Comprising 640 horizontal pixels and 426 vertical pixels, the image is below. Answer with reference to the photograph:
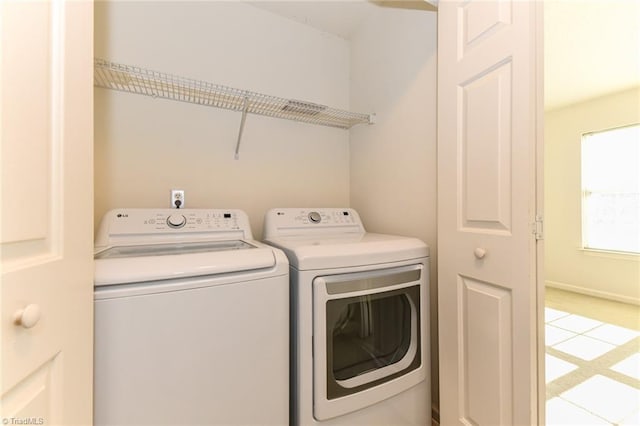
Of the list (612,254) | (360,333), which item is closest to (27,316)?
(360,333)

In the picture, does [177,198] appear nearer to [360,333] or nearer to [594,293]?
[360,333]

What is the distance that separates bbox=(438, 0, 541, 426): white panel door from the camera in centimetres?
89

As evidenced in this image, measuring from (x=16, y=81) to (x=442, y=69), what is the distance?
54.7 inches

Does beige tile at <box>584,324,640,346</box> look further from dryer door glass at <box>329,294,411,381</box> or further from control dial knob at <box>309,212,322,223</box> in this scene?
control dial knob at <box>309,212,322,223</box>

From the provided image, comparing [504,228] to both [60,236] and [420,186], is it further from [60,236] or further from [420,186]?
[60,236]

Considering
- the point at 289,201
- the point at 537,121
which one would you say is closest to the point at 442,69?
the point at 537,121

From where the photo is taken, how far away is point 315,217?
166 cm

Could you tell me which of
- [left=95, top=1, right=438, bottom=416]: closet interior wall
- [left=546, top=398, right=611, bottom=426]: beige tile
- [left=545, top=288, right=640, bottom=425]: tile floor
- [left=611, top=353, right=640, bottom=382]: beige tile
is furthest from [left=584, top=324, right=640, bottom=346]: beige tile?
[left=95, top=1, right=438, bottom=416]: closet interior wall

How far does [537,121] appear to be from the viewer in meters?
0.88

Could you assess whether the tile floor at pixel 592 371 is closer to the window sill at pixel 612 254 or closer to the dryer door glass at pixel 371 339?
the window sill at pixel 612 254

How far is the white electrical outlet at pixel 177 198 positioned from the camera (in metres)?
1.56

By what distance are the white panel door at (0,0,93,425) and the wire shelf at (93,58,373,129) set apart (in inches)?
28.2

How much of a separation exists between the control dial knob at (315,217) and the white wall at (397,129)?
0.43m

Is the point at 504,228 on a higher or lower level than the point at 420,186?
lower
